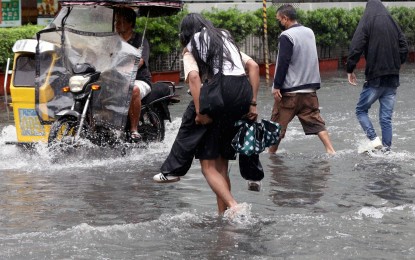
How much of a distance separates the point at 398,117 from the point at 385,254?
8.96 meters

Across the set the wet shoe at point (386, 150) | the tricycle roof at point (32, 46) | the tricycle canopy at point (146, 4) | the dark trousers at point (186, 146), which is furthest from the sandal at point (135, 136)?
the dark trousers at point (186, 146)

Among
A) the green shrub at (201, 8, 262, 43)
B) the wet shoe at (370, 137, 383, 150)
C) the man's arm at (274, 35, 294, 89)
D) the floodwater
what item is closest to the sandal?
the floodwater

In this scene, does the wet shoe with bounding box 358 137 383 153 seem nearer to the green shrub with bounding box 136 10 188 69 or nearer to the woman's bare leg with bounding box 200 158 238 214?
the woman's bare leg with bounding box 200 158 238 214

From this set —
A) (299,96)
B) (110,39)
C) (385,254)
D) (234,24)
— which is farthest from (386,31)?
(234,24)

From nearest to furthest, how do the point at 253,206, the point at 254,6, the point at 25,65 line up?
the point at 253,206
the point at 25,65
the point at 254,6

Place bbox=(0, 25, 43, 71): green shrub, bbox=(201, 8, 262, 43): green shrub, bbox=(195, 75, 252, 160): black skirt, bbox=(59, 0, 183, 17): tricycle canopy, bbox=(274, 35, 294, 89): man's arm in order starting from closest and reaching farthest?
bbox=(195, 75, 252, 160): black skirt → bbox=(274, 35, 294, 89): man's arm → bbox=(59, 0, 183, 17): tricycle canopy → bbox=(0, 25, 43, 71): green shrub → bbox=(201, 8, 262, 43): green shrub

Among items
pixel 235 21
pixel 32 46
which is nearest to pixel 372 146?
pixel 32 46

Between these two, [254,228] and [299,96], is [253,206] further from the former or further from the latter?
[299,96]

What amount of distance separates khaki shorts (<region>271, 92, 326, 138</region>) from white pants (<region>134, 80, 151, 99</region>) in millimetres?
1555

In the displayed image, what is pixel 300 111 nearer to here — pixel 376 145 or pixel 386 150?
pixel 376 145

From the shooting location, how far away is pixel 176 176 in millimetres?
7992

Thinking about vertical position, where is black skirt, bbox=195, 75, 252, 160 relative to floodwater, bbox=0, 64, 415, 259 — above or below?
above

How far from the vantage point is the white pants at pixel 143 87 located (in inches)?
470

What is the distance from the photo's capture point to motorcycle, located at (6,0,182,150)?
11.4 m
